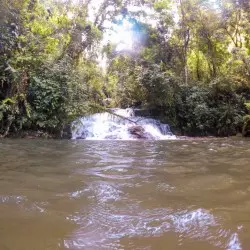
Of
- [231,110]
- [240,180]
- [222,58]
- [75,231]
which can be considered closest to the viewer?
[75,231]

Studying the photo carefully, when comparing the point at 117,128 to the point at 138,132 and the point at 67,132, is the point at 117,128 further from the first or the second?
the point at 67,132

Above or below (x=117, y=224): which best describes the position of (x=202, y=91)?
above

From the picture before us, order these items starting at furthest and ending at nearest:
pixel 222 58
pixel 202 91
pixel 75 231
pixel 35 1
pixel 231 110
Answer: pixel 222 58 < pixel 202 91 < pixel 231 110 < pixel 35 1 < pixel 75 231

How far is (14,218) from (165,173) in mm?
2166

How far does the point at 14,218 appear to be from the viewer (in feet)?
7.39

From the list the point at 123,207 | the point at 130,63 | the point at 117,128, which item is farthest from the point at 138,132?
the point at 123,207

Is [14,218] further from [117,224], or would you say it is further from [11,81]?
[11,81]

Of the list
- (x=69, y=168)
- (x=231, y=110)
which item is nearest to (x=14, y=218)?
(x=69, y=168)

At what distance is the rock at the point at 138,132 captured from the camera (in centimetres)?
1096

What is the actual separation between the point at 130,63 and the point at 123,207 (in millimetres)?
14303

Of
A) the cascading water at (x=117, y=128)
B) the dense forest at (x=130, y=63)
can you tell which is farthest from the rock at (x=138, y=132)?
the dense forest at (x=130, y=63)

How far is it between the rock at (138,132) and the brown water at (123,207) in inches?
257

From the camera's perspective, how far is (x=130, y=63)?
53.5ft

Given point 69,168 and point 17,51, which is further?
point 17,51
